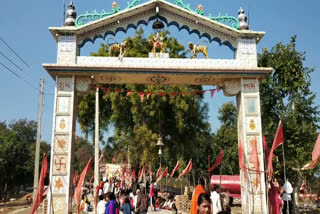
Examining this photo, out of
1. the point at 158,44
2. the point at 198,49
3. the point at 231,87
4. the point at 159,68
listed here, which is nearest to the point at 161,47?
the point at 158,44

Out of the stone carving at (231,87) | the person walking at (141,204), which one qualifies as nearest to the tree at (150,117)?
the stone carving at (231,87)

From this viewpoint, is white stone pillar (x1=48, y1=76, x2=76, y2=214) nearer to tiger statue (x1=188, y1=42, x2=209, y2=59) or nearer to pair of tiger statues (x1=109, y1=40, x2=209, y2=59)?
pair of tiger statues (x1=109, y1=40, x2=209, y2=59)

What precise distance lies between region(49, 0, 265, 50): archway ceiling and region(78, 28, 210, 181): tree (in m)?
8.85

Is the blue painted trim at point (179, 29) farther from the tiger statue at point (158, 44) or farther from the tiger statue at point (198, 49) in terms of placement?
the tiger statue at point (158, 44)

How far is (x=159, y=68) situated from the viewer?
953 cm

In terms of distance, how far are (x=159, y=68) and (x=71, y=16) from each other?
336cm

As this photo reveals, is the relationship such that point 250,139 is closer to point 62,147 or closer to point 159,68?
point 159,68

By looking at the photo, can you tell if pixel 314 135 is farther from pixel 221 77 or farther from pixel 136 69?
pixel 136 69

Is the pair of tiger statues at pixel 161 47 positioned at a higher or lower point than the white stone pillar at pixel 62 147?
higher

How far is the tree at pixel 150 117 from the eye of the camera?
19438 millimetres

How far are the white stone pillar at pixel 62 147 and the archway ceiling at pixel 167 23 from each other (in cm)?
163

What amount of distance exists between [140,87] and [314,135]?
10.7 metres

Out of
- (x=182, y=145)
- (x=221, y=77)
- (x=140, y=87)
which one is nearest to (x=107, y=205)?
(x=221, y=77)

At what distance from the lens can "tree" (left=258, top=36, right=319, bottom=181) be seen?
13.0 m
